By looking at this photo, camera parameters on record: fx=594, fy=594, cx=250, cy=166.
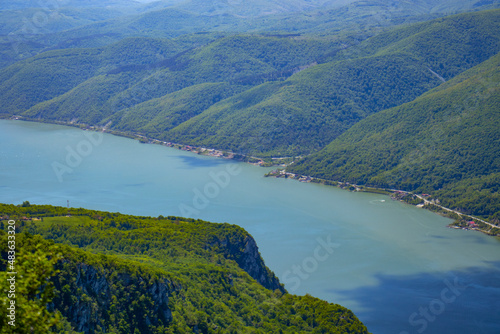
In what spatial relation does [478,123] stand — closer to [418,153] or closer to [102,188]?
[418,153]

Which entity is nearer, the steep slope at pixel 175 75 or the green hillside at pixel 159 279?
the green hillside at pixel 159 279

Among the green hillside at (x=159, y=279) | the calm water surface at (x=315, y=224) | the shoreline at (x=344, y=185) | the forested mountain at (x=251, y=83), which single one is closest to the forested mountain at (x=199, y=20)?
the forested mountain at (x=251, y=83)

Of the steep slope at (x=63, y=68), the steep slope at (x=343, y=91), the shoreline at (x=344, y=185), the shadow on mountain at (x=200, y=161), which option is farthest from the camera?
the steep slope at (x=63, y=68)

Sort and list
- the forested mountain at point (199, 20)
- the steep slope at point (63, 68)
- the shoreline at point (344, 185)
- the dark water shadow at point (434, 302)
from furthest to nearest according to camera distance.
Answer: the forested mountain at point (199, 20)
the steep slope at point (63, 68)
the shoreline at point (344, 185)
the dark water shadow at point (434, 302)

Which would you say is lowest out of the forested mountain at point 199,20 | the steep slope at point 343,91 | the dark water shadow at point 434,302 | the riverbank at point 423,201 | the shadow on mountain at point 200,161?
the dark water shadow at point 434,302

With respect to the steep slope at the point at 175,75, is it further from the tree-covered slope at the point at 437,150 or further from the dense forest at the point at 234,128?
the tree-covered slope at the point at 437,150

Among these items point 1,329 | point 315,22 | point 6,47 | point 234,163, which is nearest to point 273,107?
point 234,163

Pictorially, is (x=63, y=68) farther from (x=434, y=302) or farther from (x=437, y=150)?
(x=434, y=302)
